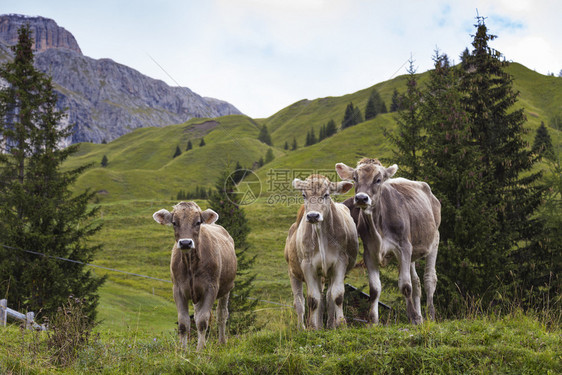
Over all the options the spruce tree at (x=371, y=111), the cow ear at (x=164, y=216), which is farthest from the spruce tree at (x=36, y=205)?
the spruce tree at (x=371, y=111)

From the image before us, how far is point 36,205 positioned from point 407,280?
2080 centimetres

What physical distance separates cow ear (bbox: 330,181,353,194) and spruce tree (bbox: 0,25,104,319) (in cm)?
1706

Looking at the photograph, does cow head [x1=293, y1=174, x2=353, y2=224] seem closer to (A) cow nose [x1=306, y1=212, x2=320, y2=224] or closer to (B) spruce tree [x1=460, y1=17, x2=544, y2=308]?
(A) cow nose [x1=306, y1=212, x2=320, y2=224]

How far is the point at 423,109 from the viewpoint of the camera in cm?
2412

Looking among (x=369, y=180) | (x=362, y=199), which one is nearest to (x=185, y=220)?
(x=362, y=199)

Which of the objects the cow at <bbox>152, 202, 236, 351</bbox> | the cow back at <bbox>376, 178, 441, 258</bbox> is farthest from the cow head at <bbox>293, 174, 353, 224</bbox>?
the cow at <bbox>152, 202, 236, 351</bbox>

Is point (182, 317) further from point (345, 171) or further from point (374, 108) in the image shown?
point (374, 108)

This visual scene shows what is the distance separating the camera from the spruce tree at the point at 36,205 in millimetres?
20406

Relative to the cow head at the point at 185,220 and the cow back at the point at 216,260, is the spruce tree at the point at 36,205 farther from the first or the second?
the cow head at the point at 185,220

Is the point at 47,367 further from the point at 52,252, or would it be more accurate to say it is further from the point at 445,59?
the point at 445,59

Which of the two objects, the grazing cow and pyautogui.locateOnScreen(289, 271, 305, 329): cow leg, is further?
pyautogui.locateOnScreen(289, 271, 305, 329): cow leg

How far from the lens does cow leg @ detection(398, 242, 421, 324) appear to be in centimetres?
783

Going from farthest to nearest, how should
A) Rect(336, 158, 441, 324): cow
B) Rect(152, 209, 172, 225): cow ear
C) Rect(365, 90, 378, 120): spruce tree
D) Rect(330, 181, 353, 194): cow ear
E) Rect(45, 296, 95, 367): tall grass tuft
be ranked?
1. Rect(365, 90, 378, 120): spruce tree
2. Rect(152, 209, 172, 225): cow ear
3. Rect(330, 181, 353, 194): cow ear
4. Rect(336, 158, 441, 324): cow
5. Rect(45, 296, 95, 367): tall grass tuft

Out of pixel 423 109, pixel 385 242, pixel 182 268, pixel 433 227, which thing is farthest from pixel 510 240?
pixel 182 268
